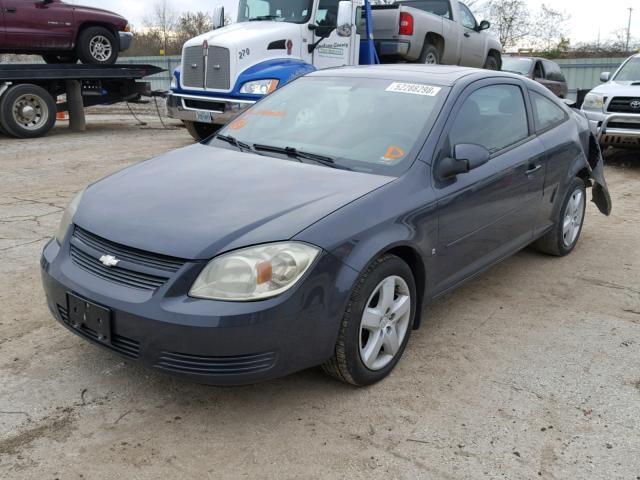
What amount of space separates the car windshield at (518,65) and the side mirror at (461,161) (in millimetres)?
12541

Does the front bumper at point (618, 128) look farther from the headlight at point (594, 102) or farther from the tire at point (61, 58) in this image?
the tire at point (61, 58)

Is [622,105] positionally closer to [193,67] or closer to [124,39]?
[193,67]

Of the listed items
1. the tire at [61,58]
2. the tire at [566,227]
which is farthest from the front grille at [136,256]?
the tire at [61,58]

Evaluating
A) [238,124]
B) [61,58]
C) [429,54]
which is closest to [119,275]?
[238,124]

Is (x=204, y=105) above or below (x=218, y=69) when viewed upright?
below

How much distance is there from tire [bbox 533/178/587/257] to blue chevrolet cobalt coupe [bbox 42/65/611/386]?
661mm

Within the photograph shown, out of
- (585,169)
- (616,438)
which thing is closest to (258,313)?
(616,438)

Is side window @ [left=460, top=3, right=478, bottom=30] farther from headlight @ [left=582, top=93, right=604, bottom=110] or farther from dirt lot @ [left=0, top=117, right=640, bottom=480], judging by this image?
dirt lot @ [left=0, top=117, right=640, bottom=480]

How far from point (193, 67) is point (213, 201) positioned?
797 centimetres

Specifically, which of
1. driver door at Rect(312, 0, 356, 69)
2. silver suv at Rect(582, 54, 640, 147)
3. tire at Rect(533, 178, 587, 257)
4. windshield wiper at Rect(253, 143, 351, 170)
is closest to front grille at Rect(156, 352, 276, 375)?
windshield wiper at Rect(253, 143, 351, 170)

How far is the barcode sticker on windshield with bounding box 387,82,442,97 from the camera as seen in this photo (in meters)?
3.91

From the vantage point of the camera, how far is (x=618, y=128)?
1026 cm

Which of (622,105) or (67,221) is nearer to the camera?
(67,221)

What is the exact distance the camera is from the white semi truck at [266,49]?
9758 millimetres
